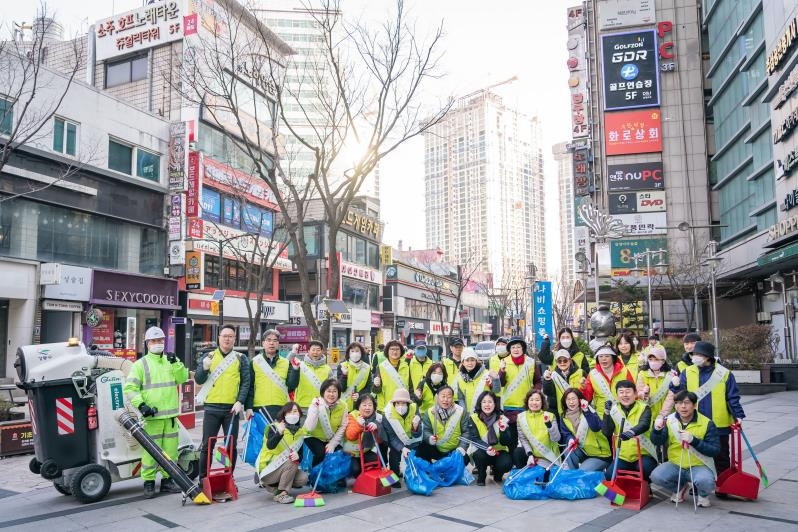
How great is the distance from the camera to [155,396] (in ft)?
23.2

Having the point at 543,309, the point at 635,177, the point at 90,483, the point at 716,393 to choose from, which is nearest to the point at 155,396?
the point at 90,483

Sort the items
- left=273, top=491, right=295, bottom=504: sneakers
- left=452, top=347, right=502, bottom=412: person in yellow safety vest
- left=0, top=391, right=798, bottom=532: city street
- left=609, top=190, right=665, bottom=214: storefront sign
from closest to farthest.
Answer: left=0, top=391, right=798, bottom=532: city street < left=273, top=491, right=295, bottom=504: sneakers < left=452, top=347, right=502, bottom=412: person in yellow safety vest < left=609, top=190, right=665, bottom=214: storefront sign

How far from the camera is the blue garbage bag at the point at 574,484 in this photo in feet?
22.3

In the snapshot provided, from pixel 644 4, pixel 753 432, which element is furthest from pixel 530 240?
pixel 753 432

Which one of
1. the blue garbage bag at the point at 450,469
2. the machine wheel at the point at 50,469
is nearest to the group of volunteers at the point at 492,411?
the blue garbage bag at the point at 450,469

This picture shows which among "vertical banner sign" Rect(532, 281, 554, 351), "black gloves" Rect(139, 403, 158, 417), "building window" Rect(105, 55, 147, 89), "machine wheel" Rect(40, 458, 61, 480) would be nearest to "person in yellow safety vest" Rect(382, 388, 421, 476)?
"black gloves" Rect(139, 403, 158, 417)

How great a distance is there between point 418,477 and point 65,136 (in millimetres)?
19433

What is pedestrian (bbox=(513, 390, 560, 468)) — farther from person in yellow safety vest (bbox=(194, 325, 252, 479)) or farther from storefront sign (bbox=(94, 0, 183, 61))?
storefront sign (bbox=(94, 0, 183, 61))

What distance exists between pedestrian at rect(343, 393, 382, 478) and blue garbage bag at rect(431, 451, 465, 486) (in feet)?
2.52

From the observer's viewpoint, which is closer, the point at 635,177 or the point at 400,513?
the point at 400,513

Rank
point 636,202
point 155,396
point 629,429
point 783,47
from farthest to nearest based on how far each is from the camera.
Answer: point 636,202
point 783,47
point 155,396
point 629,429

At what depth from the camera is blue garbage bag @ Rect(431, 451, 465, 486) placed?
762 centimetres

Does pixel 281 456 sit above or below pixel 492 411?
below

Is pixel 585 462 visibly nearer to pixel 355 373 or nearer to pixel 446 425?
pixel 446 425
